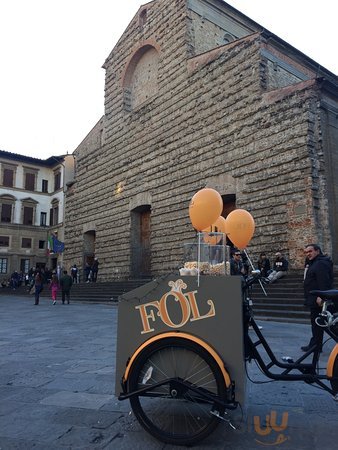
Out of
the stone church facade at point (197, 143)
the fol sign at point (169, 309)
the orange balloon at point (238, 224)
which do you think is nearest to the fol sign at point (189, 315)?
the fol sign at point (169, 309)

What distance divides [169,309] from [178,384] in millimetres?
498

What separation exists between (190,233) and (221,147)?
12.7 feet

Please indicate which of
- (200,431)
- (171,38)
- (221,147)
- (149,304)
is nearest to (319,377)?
(200,431)

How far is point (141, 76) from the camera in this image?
21.9 metres

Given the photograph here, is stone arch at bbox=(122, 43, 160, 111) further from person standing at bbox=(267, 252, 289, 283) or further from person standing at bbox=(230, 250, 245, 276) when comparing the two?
person standing at bbox=(230, 250, 245, 276)

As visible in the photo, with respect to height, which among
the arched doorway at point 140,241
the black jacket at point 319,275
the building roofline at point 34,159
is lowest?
the black jacket at point 319,275

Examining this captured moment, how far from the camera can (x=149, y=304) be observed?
265cm

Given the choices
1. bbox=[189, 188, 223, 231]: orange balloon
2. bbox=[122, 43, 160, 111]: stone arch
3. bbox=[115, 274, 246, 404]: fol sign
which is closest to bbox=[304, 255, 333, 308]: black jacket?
bbox=[189, 188, 223, 231]: orange balloon

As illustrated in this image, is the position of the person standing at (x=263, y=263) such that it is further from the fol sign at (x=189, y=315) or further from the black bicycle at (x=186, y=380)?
the fol sign at (x=189, y=315)

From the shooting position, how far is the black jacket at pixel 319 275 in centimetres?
513

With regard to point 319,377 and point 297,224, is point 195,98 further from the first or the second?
point 319,377

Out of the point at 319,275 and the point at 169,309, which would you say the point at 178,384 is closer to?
the point at 169,309

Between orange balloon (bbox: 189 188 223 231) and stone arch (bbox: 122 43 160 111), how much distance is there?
17.0m

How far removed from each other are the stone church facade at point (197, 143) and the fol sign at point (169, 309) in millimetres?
9755
